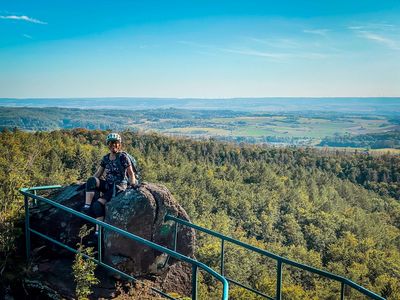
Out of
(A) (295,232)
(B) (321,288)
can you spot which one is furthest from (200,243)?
(A) (295,232)

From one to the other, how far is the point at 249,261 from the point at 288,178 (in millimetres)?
58452

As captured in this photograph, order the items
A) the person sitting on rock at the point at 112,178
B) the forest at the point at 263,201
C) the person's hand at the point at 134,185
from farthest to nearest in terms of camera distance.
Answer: the forest at the point at 263,201
the person sitting on rock at the point at 112,178
the person's hand at the point at 134,185

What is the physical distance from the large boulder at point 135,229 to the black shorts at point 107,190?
Result: 204mm

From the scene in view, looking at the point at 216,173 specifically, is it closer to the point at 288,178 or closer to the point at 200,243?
the point at 288,178

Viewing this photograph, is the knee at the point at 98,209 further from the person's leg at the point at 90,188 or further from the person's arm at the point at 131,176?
the person's arm at the point at 131,176

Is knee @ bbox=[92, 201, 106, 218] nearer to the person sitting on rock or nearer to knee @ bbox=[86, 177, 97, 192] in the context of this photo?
the person sitting on rock

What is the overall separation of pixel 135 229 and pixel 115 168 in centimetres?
124

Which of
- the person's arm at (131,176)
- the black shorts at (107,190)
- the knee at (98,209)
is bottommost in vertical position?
the knee at (98,209)

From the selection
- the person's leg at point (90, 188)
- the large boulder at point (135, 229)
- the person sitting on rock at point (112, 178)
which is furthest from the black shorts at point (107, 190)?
the large boulder at point (135, 229)

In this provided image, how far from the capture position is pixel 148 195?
753 centimetres

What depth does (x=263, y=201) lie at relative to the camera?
7788 cm

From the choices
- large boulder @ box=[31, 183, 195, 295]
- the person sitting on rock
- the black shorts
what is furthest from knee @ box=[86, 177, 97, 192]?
large boulder @ box=[31, 183, 195, 295]

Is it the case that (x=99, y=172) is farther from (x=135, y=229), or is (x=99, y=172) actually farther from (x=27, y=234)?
(x=27, y=234)

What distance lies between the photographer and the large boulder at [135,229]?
7160mm
